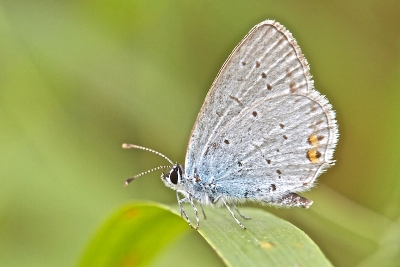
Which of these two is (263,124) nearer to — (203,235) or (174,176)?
(174,176)

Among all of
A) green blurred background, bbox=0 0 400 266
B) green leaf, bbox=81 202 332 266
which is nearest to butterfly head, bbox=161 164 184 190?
green leaf, bbox=81 202 332 266

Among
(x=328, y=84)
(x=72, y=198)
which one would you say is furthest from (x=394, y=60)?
(x=72, y=198)

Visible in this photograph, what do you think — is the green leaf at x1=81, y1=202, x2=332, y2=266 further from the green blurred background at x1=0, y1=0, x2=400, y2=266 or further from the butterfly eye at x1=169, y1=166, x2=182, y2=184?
the green blurred background at x1=0, y1=0, x2=400, y2=266

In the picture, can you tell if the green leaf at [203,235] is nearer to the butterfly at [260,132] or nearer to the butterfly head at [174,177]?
the butterfly at [260,132]

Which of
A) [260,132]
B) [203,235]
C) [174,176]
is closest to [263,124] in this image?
[260,132]

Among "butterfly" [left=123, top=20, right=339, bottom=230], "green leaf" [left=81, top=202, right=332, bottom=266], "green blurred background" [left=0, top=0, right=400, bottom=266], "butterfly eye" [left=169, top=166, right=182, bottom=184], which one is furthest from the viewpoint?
"green blurred background" [left=0, top=0, right=400, bottom=266]

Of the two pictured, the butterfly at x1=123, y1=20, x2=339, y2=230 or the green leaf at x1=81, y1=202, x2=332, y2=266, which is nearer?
the green leaf at x1=81, y1=202, x2=332, y2=266

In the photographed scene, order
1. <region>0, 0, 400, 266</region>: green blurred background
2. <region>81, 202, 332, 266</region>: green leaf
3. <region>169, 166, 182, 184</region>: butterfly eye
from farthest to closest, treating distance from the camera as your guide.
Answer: <region>0, 0, 400, 266</region>: green blurred background, <region>169, 166, 182, 184</region>: butterfly eye, <region>81, 202, 332, 266</region>: green leaf
